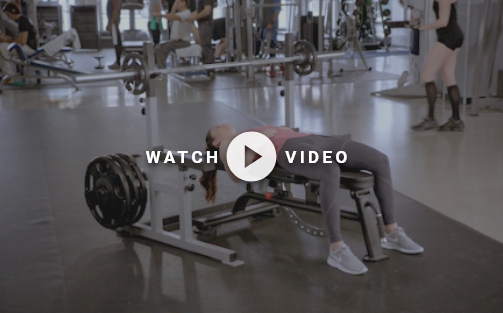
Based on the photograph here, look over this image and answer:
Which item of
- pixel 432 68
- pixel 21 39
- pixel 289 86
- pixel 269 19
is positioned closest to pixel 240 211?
pixel 289 86

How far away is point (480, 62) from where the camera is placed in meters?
5.63

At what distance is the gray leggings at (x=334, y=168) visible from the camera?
236 centimetres

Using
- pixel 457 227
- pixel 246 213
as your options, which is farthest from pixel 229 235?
pixel 457 227

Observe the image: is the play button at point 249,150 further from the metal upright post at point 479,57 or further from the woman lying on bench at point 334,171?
the metal upright post at point 479,57

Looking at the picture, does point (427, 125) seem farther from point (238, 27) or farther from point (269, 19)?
point (269, 19)

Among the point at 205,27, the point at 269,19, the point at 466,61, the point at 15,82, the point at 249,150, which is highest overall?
the point at 269,19

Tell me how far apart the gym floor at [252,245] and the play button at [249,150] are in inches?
14.9

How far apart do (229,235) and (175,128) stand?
274cm

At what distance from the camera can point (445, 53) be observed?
4828mm

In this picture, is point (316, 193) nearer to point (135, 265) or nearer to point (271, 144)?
point (271, 144)

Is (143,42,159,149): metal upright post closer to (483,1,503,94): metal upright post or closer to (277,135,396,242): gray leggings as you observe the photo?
(277,135,396,242): gray leggings

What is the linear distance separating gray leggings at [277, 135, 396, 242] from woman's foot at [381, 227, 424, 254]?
0.06 metres

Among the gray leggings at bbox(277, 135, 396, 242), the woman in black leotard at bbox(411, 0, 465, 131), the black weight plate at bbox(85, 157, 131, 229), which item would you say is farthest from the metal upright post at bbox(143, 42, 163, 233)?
the woman in black leotard at bbox(411, 0, 465, 131)

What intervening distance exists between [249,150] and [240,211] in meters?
0.58
